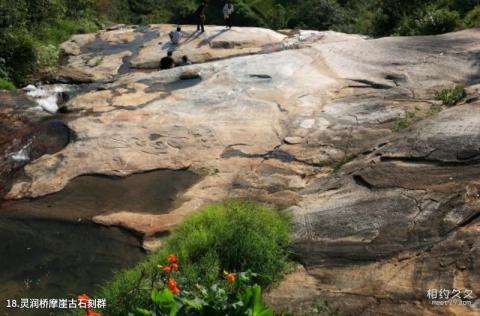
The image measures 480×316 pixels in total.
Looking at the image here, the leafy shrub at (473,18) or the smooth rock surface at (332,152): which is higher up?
the leafy shrub at (473,18)

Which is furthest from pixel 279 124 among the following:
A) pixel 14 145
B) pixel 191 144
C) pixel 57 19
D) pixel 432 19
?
pixel 57 19

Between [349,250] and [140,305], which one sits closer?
[140,305]

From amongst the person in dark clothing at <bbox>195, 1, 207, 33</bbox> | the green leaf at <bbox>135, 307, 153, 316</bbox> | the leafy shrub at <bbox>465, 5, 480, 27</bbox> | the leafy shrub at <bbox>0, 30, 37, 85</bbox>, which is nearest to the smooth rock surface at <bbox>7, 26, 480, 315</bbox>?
the leafy shrub at <bbox>465, 5, 480, 27</bbox>

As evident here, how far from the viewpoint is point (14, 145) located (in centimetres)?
1170

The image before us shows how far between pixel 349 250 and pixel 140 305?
2.82 meters

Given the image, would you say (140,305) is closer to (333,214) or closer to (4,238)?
(333,214)

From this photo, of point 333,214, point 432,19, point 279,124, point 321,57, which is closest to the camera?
point 333,214

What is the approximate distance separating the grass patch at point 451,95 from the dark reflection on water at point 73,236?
18.9 feet

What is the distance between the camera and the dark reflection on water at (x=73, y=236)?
7516mm

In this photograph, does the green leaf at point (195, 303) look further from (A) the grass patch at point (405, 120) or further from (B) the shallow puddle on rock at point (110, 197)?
(A) the grass patch at point (405, 120)

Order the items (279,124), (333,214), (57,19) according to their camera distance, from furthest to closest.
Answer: (57,19) → (279,124) → (333,214)

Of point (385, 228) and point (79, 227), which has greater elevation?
point (385, 228)

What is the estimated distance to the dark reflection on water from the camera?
7.52 meters

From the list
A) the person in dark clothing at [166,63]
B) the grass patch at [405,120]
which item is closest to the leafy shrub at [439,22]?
the grass patch at [405,120]
